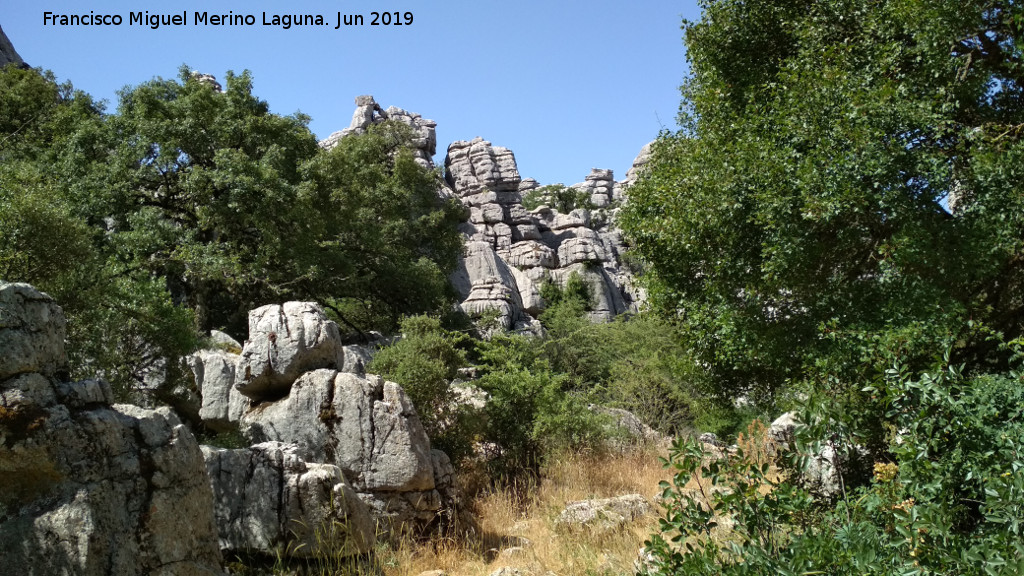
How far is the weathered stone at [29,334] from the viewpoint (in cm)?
530

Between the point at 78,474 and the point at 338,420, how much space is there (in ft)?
13.4

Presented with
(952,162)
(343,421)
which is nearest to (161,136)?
(343,421)

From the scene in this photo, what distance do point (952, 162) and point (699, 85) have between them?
421cm

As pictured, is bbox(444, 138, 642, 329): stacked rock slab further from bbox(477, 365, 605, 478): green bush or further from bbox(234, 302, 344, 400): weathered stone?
bbox(234, 302, 344, 400): weathered stone

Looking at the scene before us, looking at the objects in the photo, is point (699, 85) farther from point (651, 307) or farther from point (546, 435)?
point (546, 435)

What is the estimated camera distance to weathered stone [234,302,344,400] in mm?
9688

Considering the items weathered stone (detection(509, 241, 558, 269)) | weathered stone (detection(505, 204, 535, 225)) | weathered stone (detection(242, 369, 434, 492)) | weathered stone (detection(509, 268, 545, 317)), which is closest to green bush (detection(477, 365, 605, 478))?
weathered stone (detection(242, 369, 434, 492))

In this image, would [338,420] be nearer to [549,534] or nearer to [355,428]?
[355,428]

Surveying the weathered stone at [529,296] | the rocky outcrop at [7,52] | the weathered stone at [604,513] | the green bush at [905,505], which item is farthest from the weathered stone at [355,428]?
the rocky outcrop at [7,52]

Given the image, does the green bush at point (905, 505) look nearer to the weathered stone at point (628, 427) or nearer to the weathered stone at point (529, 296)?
the weathered stone at point (628, 427)

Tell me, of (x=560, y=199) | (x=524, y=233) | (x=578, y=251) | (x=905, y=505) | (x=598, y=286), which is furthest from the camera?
(x=560, y=199)

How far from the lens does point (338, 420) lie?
9273 mm

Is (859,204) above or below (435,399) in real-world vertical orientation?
above

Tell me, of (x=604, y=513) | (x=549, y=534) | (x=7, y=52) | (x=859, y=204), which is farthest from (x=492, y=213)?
(x=859, y=204)
